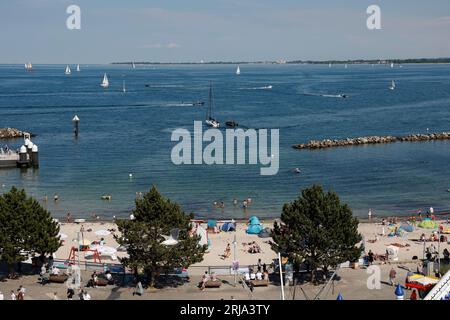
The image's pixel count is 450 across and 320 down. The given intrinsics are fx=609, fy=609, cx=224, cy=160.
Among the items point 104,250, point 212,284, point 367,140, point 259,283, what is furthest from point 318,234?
point 367,140

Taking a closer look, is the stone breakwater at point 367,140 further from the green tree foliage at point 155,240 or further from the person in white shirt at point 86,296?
the person in white shirt at point 86,296

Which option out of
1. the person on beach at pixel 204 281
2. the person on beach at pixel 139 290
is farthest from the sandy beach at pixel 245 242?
the person on beach at pixel 139 290

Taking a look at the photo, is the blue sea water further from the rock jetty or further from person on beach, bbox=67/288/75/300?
person on beach, bbox=67/288/75/300

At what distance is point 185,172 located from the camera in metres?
56.0

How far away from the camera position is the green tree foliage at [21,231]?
22859mm

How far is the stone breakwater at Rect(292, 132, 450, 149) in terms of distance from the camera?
71500 millimetres

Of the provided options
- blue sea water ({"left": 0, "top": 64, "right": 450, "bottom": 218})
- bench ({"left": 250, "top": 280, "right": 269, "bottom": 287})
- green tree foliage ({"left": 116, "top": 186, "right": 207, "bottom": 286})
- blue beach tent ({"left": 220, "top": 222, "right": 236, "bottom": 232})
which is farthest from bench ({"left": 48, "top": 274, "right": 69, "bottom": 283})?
blue sea water ({"left": 0, "top": 64, "right": 450, "bottom": 218})

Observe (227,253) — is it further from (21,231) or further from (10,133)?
(10,133)

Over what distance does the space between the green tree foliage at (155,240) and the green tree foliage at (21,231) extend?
10.7ft

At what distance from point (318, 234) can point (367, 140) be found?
5500 cm

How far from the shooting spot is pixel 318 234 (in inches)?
888

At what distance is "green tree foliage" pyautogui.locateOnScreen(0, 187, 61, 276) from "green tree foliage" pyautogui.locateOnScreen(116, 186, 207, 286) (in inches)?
128

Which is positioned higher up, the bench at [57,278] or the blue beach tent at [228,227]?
the blue beach tent at [228,227]

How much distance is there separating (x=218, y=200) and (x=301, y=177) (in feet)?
36.7
